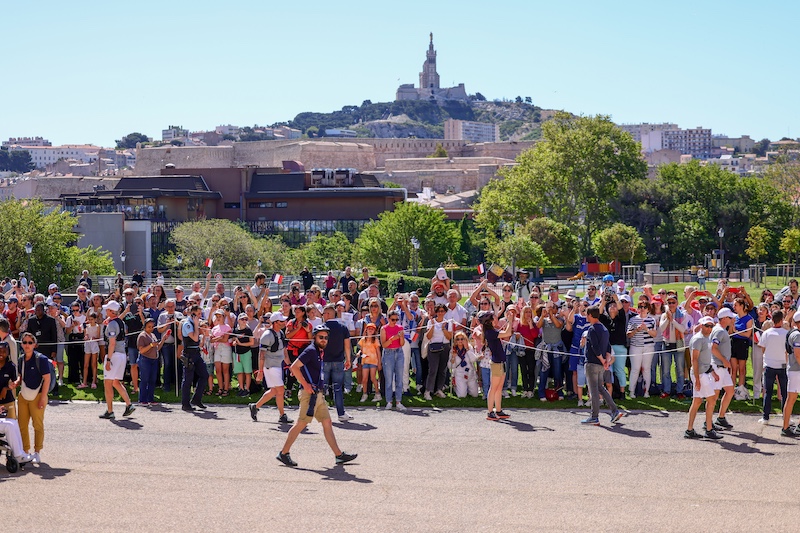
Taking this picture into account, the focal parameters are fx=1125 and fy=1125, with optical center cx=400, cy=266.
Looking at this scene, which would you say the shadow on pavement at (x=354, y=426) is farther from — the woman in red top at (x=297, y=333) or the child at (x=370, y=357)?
the child at (x=370, y=357)

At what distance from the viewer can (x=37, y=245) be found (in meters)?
52.0

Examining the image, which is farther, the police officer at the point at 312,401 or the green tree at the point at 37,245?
the green tree at the point at 37,245

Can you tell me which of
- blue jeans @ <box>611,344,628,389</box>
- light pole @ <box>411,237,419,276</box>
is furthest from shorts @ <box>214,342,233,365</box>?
light pole @ <box>411,237,419,276</box>

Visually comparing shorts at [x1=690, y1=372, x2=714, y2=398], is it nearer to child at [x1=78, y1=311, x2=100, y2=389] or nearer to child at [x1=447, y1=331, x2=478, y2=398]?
child at [x1=447, y1=331, x2=478, y2=398]

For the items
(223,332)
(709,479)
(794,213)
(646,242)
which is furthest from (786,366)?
→ (794,213)

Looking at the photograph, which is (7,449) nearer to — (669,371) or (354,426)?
(354,426)

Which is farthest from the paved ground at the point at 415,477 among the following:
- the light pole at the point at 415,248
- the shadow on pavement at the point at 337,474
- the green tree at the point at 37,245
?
the green tree at the point at 37,245

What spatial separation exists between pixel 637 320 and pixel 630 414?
1920 mm

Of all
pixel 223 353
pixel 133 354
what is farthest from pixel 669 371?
pixel 133 354

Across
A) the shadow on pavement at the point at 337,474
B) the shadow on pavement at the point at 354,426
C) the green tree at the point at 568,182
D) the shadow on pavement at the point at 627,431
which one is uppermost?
the green tree at the point at 568,182

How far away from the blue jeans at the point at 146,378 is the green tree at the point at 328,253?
192 feet

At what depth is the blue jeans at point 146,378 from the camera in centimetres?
1786

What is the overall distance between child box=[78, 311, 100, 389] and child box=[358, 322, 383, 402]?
16.2 feet

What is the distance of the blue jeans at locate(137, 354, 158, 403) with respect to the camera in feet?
58.6
